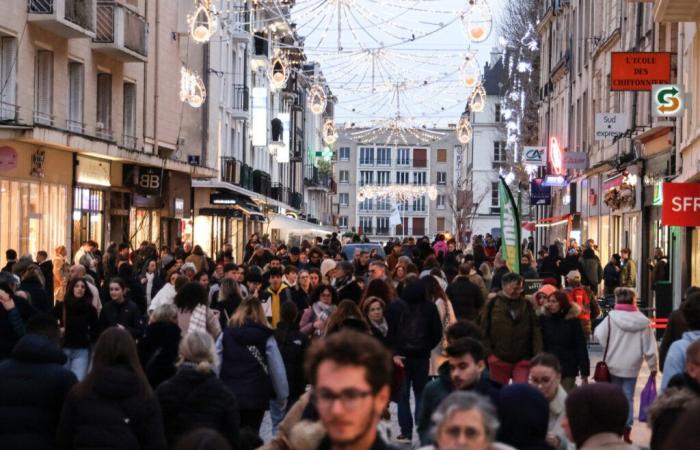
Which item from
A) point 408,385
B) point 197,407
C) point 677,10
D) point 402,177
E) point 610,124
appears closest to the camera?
point 197,407

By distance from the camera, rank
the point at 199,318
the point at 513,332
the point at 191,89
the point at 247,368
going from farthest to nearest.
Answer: the point at 191,89 → the point at 513,332 → the point at 199,318 → the point at 247,368

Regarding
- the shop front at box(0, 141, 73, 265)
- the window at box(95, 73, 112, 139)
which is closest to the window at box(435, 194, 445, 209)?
the window at box(95, 73, 112, 139)

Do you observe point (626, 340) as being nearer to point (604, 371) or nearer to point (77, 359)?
point (604, 371)

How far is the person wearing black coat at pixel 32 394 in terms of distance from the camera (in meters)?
7.82

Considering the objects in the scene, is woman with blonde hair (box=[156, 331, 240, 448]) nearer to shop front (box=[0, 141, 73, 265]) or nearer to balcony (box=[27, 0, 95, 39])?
shop front (box=[0, 141, 73, 265])

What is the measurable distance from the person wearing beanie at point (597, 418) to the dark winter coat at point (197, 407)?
104 inches

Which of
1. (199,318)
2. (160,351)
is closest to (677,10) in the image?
(199,318)

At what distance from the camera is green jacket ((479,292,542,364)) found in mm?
13117

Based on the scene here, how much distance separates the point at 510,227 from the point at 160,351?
30.0ft

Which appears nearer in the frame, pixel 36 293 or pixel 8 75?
pixel 36 293

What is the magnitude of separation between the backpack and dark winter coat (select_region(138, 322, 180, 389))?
350cm

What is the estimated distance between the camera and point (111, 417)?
757cm

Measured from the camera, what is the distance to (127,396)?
25.1 ft

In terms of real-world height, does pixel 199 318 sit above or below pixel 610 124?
below
